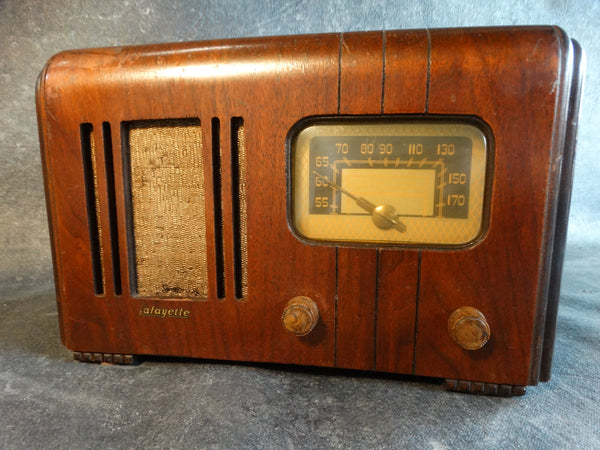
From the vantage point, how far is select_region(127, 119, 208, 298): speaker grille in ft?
2.51

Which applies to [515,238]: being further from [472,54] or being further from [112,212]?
[112,212]

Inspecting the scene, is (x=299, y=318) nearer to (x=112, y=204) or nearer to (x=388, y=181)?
(x=388, y=181)

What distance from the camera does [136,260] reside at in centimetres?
81

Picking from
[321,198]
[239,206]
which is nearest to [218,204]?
[239,206]

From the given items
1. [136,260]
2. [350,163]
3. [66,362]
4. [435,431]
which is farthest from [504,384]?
[66,362]

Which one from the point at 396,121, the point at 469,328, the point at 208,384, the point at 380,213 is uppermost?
the point at 396,121

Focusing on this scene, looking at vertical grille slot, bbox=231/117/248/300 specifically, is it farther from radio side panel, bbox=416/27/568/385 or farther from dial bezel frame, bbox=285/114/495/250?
radio side panel, bbox=416/27/568/385

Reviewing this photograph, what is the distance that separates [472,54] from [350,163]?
0.85 ft

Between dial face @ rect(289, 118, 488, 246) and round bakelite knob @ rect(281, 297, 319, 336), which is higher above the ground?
dial face @ rect(289, 118, 488, 246)

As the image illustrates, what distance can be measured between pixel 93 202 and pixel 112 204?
0.04 meters

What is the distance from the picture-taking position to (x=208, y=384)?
0.75 meters

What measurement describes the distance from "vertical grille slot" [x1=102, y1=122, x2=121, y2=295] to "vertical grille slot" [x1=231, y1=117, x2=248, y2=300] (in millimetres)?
248

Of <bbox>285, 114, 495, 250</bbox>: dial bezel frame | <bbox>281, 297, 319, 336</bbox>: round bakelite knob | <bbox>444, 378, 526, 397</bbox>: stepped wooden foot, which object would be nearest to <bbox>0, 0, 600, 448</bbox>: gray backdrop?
<bbox>444, 378, 526, 397</bbox>: stepped wooden foot

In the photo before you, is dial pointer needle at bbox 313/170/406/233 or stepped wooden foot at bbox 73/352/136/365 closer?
dial pointer needle at bbox 313/170/406/233
